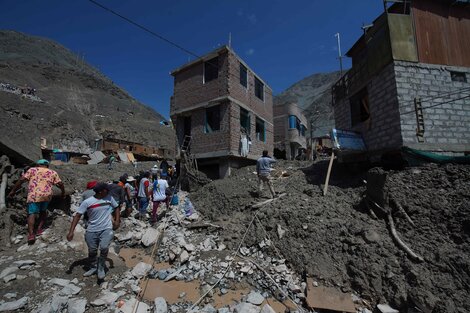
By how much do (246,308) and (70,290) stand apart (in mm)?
2903

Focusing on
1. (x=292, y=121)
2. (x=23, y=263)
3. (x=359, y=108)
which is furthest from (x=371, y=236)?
(x=292, y=121)

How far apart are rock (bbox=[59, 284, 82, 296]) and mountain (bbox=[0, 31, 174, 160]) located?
19.1 ft

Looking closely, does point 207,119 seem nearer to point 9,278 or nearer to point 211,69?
point 211,69

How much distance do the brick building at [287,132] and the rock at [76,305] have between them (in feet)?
73.8

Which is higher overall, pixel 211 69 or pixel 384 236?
pixel 211 69

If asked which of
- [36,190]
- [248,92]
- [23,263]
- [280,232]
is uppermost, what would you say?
[248,92]

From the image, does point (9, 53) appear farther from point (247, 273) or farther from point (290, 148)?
point (247, 273)

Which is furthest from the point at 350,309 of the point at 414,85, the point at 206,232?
the point at 414,85

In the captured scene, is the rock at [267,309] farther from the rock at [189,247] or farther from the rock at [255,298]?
the rock at [189,247]

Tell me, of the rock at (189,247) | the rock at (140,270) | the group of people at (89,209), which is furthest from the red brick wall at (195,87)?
the rock at (140,270)

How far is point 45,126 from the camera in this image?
102 feet

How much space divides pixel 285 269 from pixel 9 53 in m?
84.9

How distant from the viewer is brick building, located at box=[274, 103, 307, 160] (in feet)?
82.4

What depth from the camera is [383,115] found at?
27.8ft
